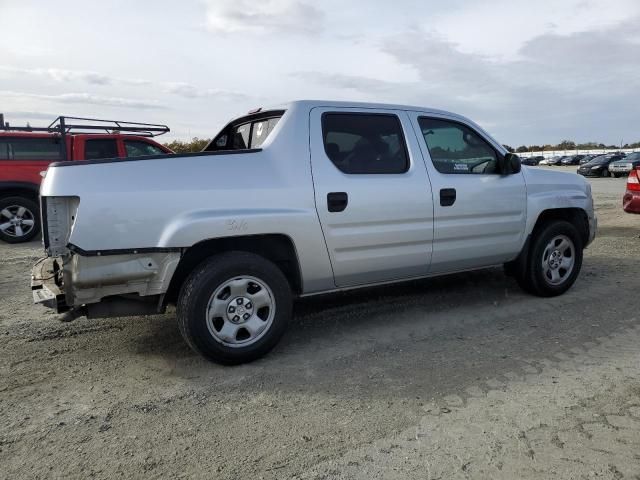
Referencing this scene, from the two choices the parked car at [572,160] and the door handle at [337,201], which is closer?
the door handle at [337,201]

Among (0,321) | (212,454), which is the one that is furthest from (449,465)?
(0,321)

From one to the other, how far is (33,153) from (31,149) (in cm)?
8

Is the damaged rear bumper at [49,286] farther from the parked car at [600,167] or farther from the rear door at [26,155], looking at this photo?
the parked car at [600,167]

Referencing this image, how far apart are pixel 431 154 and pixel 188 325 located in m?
2.50

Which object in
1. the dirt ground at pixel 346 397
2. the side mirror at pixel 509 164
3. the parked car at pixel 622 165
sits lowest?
the dirt ground at pixel 346 397

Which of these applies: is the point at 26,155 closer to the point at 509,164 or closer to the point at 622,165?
the point at 509,164

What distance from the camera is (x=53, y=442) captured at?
8.95 ft

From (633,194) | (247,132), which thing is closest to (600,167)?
(633,194)

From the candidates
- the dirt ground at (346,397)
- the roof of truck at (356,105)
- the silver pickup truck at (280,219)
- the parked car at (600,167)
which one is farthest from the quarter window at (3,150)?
the parked car at (600,167)

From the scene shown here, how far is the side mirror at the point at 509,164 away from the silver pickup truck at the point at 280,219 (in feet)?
0.04

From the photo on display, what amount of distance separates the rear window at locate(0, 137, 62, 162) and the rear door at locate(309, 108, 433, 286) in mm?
7750

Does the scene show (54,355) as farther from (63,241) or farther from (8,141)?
(8,141)

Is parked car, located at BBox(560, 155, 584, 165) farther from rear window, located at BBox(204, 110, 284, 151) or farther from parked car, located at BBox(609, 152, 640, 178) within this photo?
rear window, located at BBox(204, 110, 284, 151)

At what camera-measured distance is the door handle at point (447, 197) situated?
14.4 feet
